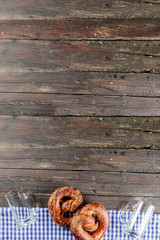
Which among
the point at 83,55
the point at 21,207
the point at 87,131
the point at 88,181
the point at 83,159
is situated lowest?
the point at 21,207

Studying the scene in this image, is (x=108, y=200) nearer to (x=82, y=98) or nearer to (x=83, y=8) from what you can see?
(x=82, y=98)

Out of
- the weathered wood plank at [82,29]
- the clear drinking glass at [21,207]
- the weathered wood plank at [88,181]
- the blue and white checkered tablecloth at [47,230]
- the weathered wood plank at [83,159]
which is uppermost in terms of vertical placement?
the weathered wood plank at [82,29]

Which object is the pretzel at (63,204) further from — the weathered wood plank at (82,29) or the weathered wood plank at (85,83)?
the weathered wood plank at (82,29)

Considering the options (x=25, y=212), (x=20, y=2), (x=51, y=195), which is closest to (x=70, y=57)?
(x=20, y=2)

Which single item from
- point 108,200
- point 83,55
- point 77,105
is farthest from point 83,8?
point 108,200

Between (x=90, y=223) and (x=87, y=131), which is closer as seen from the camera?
(x=90, y=223)

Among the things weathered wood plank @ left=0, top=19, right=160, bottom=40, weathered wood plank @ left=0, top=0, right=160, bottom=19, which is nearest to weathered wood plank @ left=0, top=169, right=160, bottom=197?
weathered wood plank @ left=0, top=19, right=160, bottom=40

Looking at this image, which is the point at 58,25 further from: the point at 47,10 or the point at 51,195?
the point at 51,195

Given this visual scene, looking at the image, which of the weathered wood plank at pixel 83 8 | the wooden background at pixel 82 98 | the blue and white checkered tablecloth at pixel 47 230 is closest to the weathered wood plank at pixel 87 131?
the wooden background at pixel 82 98
